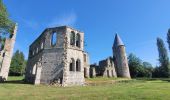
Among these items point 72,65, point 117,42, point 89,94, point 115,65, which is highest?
point 117,42

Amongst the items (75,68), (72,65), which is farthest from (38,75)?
(75,68)

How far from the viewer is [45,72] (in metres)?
23.8

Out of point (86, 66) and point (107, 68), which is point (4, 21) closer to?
point (86, 66)

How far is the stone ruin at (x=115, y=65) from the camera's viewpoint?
4415 centimetres

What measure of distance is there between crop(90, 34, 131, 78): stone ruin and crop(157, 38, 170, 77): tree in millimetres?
15203

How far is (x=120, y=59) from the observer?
49.2 m

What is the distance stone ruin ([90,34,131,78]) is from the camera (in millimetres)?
44153

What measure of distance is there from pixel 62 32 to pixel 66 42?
171 centimetres

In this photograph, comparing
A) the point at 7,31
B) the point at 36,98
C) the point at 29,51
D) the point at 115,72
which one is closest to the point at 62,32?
the point at 7,31

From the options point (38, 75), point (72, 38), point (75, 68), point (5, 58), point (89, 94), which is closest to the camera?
point (89, 94)

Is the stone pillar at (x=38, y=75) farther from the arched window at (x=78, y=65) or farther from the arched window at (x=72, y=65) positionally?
the arched window at (x=78, y=65)

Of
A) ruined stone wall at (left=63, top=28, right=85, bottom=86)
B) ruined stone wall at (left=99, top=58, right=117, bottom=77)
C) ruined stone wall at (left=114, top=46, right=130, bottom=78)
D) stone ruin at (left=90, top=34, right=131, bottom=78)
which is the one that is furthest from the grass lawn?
ruined stone wall at (left=114, top=46, right=130, bottom=78)

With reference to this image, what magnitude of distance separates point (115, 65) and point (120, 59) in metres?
2.29

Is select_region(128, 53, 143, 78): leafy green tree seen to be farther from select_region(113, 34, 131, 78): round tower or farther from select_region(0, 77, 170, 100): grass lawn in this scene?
select_region(0, 77, 170, 100): grass lawn
